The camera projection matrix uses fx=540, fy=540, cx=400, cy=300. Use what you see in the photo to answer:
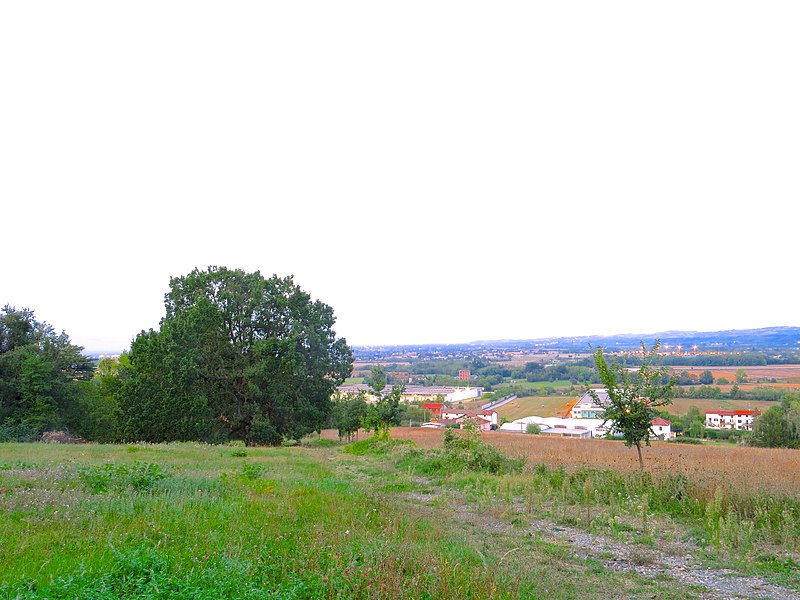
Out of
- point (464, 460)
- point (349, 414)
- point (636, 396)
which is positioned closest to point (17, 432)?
point (349, 414)

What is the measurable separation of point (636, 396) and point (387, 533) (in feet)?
27.4

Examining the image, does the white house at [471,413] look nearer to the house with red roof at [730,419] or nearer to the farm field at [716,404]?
the farm field at [716,404]

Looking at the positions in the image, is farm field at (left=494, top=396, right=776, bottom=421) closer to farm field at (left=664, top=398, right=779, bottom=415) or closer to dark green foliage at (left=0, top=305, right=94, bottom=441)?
farm field at (left=664, top=398, right=779, bottom=415)

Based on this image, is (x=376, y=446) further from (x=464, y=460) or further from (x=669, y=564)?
(x=669, y=564)

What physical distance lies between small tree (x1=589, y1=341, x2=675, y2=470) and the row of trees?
17.6 metres

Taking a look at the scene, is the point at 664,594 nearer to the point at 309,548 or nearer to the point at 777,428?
the point at 309,548

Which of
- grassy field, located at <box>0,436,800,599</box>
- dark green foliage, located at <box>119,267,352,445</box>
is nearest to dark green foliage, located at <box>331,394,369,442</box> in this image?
dark green foliage, located at <box>119,267,352,445</box>

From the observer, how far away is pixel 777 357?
91062 mm

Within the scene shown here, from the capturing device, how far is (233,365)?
29156 mm

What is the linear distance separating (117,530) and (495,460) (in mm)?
11569

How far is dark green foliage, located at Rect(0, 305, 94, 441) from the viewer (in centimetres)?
2981

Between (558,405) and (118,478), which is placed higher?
(118,478)

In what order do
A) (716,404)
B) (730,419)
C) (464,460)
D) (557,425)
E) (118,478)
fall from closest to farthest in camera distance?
(118,478)
(464,460)
(730,419)
(557,425)
(716,404)

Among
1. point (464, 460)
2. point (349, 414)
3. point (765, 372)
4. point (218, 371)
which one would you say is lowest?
point (765, 372)
